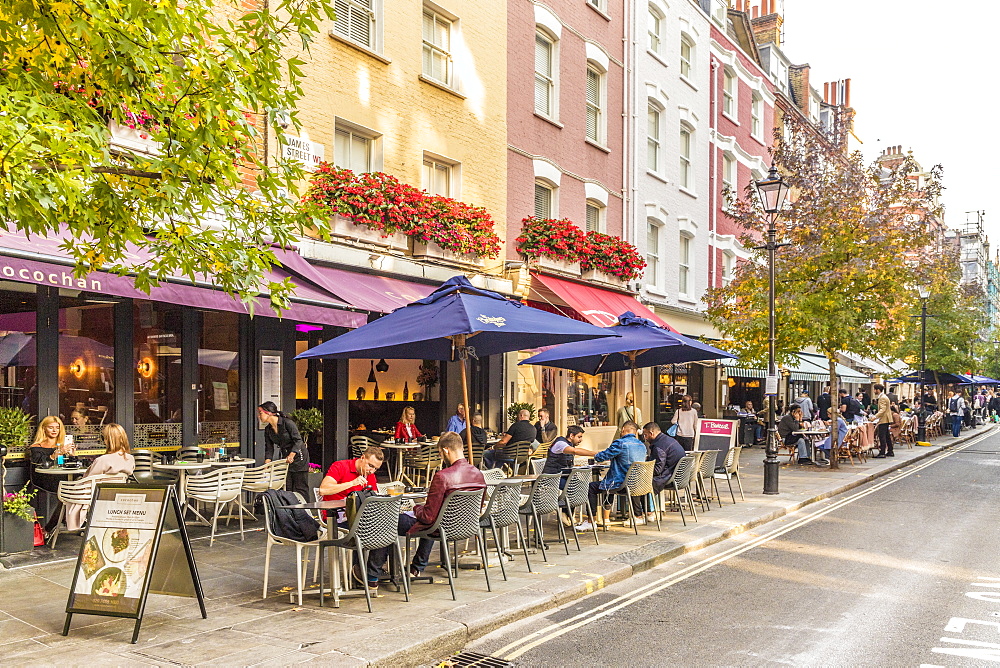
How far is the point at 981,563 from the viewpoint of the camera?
31.5ft

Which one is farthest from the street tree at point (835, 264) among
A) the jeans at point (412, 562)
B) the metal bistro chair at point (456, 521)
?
the jeans at point (412, 562)

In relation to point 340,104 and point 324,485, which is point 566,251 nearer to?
point 340,104

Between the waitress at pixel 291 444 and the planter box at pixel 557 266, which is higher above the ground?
the planter box at pixel 557 266

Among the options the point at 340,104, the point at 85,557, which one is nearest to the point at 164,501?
the point at 85,557

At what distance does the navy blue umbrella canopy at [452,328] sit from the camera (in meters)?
8.96

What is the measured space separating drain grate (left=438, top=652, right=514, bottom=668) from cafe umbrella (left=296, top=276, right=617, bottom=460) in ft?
11.0

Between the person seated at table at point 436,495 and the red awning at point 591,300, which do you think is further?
the red awning at point 591,300

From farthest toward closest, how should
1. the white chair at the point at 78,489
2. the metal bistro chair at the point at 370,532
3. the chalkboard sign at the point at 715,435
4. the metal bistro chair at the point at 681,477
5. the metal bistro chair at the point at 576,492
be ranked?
the chalkboard sign at the point at 715,435 < the metal bistro chair at the point at 681,477 < the metal bistro chair at the point at 576,492 < the white chair at the point at 78,489 < the metal bistro chair at the point at 370,532

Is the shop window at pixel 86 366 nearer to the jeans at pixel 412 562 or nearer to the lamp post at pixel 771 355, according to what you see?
the jeans at pixel 412 562

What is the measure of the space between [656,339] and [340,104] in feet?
21.2

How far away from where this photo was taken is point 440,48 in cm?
1706

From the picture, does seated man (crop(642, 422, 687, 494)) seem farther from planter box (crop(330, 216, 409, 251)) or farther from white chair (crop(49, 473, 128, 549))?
white chair (crop(49, 473, 128, 549))

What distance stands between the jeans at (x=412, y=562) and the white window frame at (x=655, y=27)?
63.8ft

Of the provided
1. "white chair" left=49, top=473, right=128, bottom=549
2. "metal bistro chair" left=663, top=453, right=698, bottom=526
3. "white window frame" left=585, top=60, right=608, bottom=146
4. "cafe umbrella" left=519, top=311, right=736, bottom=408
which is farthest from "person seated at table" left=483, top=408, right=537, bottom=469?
"white window frame" left=585, top=60, right=608, bottom=146
